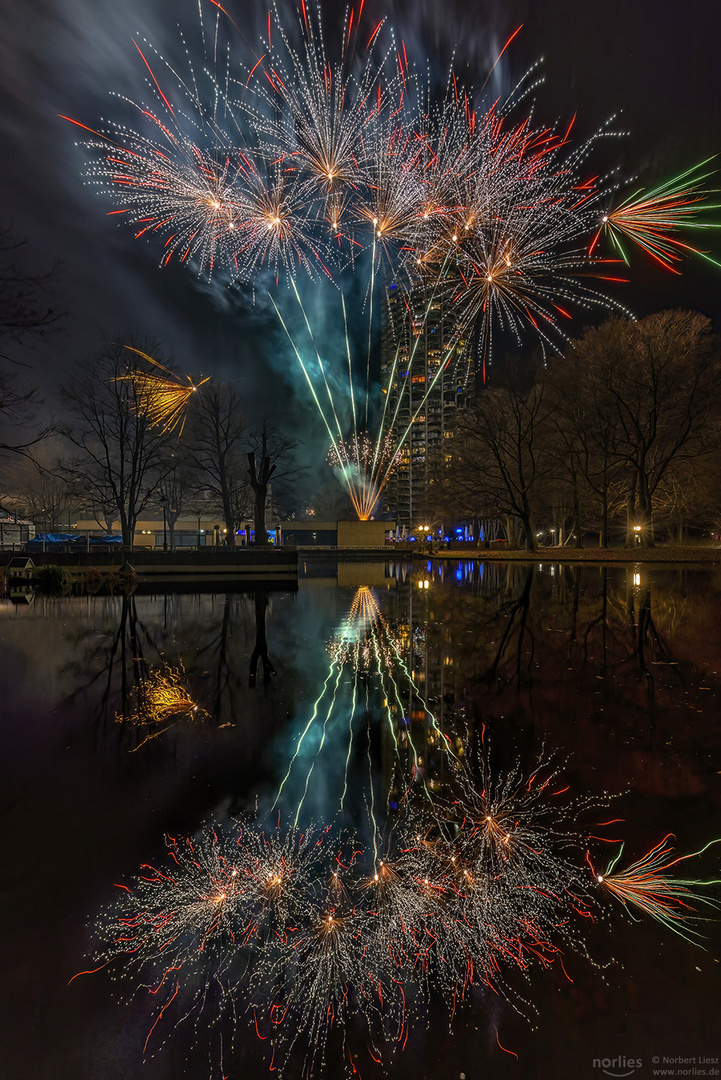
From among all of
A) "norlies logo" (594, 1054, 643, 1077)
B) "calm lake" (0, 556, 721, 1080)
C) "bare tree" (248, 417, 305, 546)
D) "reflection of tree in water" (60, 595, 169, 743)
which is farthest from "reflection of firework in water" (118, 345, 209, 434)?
"norlies logo" (594, 1054, 643, 1077)

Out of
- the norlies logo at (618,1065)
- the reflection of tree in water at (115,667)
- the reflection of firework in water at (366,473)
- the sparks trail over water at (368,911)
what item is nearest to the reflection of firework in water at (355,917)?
the sparks trail over water at (368,911)

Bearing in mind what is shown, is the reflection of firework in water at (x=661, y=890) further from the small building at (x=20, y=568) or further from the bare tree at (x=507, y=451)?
the bare tree at (x=507, y=451)

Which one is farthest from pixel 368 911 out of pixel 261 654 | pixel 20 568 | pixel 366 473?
pixel 366 473

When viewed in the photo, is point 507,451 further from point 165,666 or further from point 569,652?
point 165,666

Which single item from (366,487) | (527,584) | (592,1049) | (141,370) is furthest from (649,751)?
(366,487)

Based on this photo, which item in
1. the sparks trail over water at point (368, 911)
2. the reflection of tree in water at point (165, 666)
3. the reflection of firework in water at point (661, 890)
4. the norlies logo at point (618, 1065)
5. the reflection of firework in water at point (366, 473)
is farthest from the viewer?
the reflection of firework in water at point (366, 473)

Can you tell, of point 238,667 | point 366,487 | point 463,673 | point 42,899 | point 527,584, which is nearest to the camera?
point 42,899

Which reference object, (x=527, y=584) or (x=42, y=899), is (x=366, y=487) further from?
(x=42, y=899)

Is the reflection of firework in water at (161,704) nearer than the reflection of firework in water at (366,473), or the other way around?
the reflection of firework in water at (161,704)
